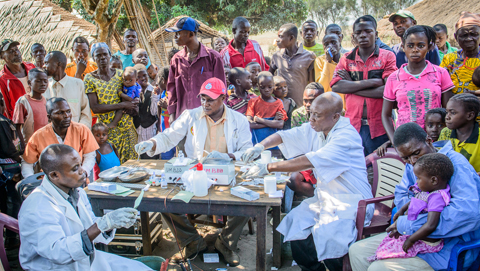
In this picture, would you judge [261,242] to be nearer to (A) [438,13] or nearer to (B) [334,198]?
(B) [334,198]

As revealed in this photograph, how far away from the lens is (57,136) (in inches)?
137

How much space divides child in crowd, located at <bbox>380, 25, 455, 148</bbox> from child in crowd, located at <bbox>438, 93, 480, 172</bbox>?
0.45 metres

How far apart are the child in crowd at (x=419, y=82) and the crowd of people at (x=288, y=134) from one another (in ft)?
0.04

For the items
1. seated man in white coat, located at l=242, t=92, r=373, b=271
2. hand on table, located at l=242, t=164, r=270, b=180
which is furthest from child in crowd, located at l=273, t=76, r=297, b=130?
hand on table, located at l=242, t=164, r=270, b=180

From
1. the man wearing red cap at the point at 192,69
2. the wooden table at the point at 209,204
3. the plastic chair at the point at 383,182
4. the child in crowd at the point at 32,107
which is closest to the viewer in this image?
the wooden table at the point at 209,204

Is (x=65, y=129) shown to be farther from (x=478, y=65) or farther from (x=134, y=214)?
(x=478, y=65)

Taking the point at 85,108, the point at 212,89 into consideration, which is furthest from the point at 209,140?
the point at 85,108

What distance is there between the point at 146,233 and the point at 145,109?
7.37ft

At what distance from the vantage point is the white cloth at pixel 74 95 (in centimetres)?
440

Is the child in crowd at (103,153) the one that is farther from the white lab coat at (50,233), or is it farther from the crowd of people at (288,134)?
the white lab coat at (50,233)

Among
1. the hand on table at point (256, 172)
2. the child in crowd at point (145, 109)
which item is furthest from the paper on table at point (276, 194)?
the child in crowd at point (145, 109)

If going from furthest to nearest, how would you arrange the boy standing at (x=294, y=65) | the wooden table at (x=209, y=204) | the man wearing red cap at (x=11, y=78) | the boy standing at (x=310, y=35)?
1. the boy standing at (x=310, y=35)
2. the boy standing at (x=294, y=65)
3. the man wearing red cap at (x=11, y=78)
4. the wooden table at (x=209, y=204)

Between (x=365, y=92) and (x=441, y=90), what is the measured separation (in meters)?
0.72

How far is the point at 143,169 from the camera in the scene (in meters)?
3.23
